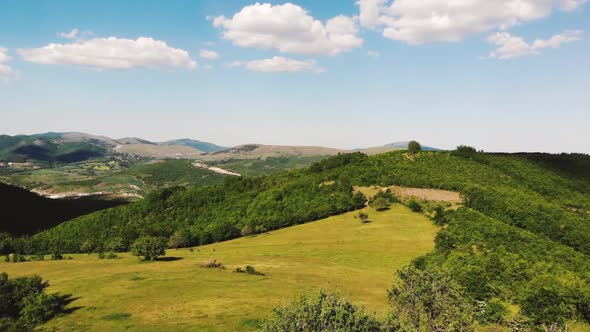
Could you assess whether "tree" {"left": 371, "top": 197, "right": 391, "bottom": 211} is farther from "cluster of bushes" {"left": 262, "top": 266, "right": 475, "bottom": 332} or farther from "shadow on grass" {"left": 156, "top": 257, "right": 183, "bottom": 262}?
"cluster of bushes" {"left": 262, "top": 266, "right": 475, "bottom": 332}

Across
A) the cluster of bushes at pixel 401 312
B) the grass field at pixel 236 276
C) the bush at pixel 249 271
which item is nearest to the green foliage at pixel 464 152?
the grass field at pixel 236 276

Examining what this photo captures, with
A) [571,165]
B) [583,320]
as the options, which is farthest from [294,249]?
[571,165]

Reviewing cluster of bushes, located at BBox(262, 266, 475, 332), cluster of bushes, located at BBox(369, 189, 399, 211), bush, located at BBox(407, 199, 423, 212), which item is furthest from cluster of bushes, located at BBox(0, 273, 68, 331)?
bush, located at BBox(407, 199, 423, 212)

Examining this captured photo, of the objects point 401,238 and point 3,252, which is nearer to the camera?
point 401,238

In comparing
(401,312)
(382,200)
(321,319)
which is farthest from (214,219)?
(321,319)

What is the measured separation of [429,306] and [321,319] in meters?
15.5

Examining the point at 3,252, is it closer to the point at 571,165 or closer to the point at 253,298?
the point at 253,298

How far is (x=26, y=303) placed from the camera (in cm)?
5516

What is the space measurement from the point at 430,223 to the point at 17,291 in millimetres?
101284

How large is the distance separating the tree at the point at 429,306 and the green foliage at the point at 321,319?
4.78 meters

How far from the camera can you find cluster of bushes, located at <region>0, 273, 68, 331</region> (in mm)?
53031

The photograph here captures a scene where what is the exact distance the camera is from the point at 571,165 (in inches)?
7766

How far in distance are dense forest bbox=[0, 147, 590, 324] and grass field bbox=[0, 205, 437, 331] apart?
1120 cm

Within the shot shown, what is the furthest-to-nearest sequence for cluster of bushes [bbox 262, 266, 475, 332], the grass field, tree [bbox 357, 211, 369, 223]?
tree [bbox 357, 211, 369, 223]
the grass field
cluster of bushes [bbox 262, 266, 475, 332]
